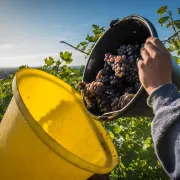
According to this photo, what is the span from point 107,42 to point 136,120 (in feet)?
3.56

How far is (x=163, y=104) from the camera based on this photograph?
0.95 meters

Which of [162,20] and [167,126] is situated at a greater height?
[167,126]

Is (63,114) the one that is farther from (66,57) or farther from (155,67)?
(66,57)

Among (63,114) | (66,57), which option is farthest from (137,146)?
(66,57)

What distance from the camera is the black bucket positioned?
1.18 meters

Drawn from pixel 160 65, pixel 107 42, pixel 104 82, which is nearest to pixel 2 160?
pixel 104 82

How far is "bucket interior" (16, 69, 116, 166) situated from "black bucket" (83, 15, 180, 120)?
1.00ft

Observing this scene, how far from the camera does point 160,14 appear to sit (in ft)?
8.33

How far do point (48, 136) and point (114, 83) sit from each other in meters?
0.35

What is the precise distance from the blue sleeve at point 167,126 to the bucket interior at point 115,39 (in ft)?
1.40

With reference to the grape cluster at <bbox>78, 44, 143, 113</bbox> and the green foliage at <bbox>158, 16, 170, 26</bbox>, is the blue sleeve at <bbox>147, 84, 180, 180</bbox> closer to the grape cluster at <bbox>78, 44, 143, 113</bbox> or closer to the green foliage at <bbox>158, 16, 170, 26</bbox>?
the grape cluster at <bbox>78, 44, 143, 113</bbox>

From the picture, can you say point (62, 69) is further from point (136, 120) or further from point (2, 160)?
point (2, 160)

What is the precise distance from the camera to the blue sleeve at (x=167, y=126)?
914 millimetres

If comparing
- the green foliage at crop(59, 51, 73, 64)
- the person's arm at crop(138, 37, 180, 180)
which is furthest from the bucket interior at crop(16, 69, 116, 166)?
the green foliage at crop(59, 51, 73, 64)
